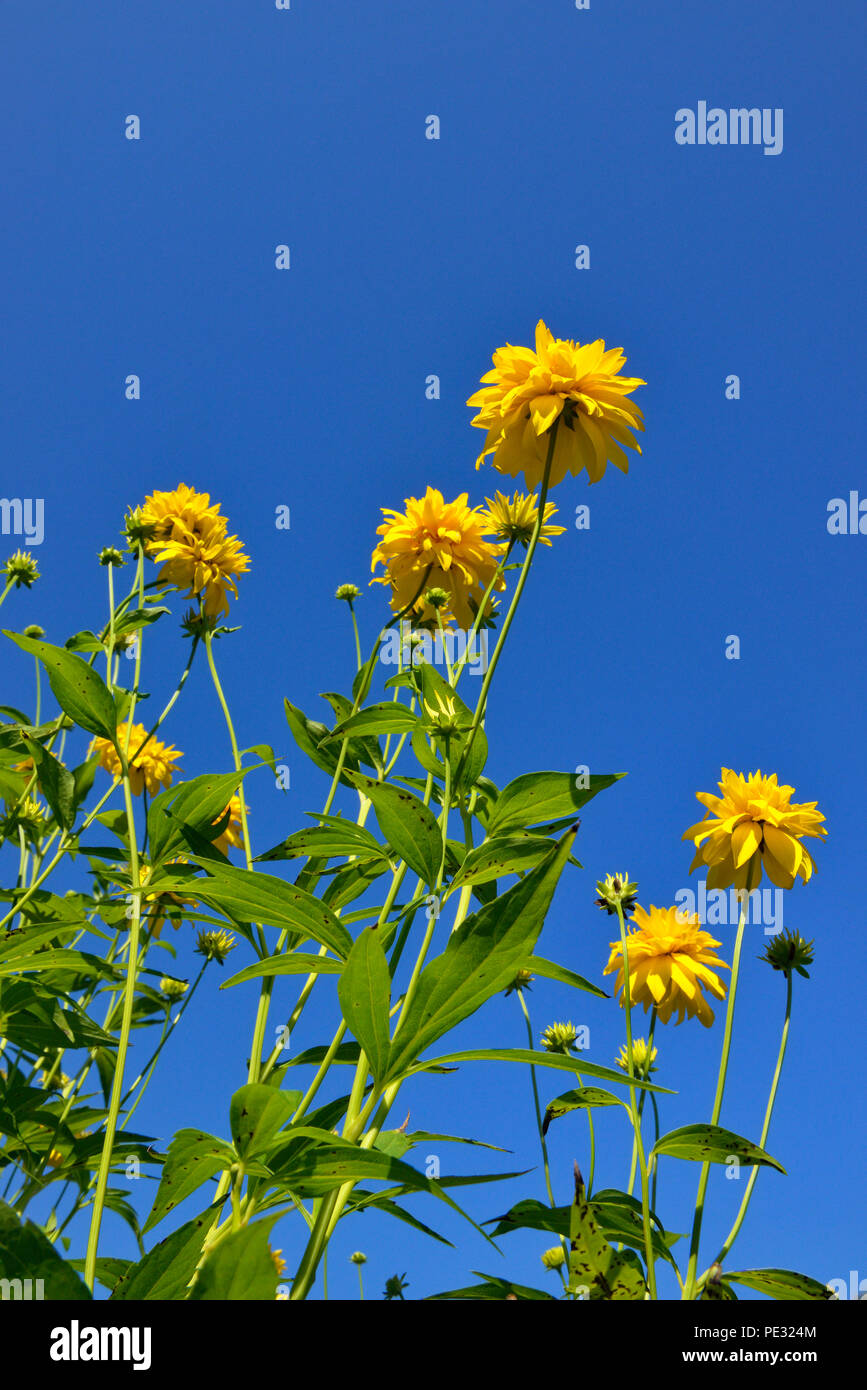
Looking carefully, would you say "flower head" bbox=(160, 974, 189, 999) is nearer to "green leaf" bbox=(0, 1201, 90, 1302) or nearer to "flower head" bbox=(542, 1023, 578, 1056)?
"flower head" bbox=(542, 1023, 578, 1056)

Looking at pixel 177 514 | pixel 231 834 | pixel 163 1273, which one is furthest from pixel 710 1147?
pixel 177 514

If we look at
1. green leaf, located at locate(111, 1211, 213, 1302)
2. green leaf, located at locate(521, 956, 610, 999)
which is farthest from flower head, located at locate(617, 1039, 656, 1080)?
green leaf, located at locate(111, 1211, 213, 1302)

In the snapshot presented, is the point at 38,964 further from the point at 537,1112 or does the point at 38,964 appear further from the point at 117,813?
the point at 537,1112

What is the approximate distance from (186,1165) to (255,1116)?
16 centimetres

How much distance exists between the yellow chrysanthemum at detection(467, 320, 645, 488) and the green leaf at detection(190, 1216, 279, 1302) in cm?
135

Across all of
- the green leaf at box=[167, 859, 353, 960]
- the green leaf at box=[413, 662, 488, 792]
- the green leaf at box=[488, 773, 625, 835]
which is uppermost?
the green leaf at box=[413, 662, 488, 792]

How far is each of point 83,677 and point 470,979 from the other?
947mm

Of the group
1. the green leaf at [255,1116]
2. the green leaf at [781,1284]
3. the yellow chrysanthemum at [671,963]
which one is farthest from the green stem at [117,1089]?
the yellow chrysanthemum at [671,963]

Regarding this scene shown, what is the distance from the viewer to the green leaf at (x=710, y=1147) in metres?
1.14

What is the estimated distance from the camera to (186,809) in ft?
5.00

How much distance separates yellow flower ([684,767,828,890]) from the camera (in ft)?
6.06

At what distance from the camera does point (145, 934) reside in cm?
187

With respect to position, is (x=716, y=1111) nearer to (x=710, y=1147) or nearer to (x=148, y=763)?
(x=710, y=1147)
